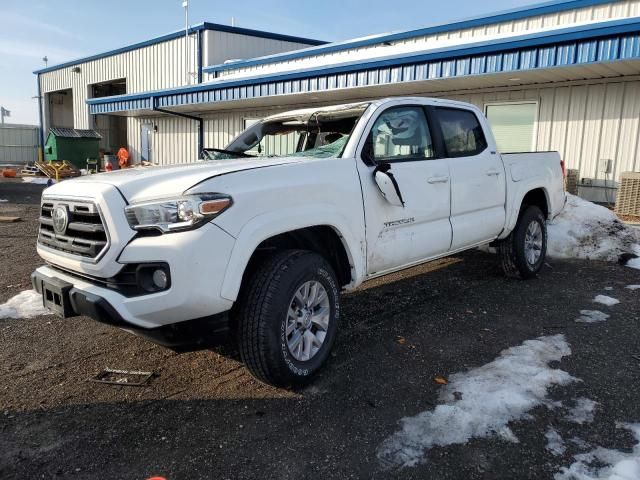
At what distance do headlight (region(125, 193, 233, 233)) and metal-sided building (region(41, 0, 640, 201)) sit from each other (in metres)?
7.40

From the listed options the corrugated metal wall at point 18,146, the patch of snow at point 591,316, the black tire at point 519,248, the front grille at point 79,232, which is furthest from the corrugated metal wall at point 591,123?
the corrugated metal wall at point 18,146

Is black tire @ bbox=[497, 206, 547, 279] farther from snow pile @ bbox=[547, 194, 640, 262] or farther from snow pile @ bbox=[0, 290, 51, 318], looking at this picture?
snow pile @ bbox=[0, 290, 51, 318]

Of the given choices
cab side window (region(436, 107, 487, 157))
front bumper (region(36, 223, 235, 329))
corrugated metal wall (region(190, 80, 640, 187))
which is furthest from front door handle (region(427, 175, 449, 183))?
corrugated metal wall (region(190, 80, 640, 187))

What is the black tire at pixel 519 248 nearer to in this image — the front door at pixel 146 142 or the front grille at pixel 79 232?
the front grille at pixel 79 232

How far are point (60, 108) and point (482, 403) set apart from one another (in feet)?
127

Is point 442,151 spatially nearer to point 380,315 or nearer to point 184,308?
point 380,315

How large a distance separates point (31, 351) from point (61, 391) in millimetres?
864

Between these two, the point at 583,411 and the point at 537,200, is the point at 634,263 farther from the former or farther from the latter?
the point at 583,411

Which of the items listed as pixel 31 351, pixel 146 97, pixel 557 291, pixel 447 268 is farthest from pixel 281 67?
pixel 31 351

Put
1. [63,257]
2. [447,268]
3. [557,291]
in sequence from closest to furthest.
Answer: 1. [63,257]
2. [557,291]
3. [447,268]

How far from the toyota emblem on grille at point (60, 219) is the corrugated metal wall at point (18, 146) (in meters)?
36.3

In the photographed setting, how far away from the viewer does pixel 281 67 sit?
17062 millimetres

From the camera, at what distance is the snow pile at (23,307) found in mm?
4961

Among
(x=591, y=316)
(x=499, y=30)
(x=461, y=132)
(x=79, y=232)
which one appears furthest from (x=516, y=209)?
(x=499, y=30)
